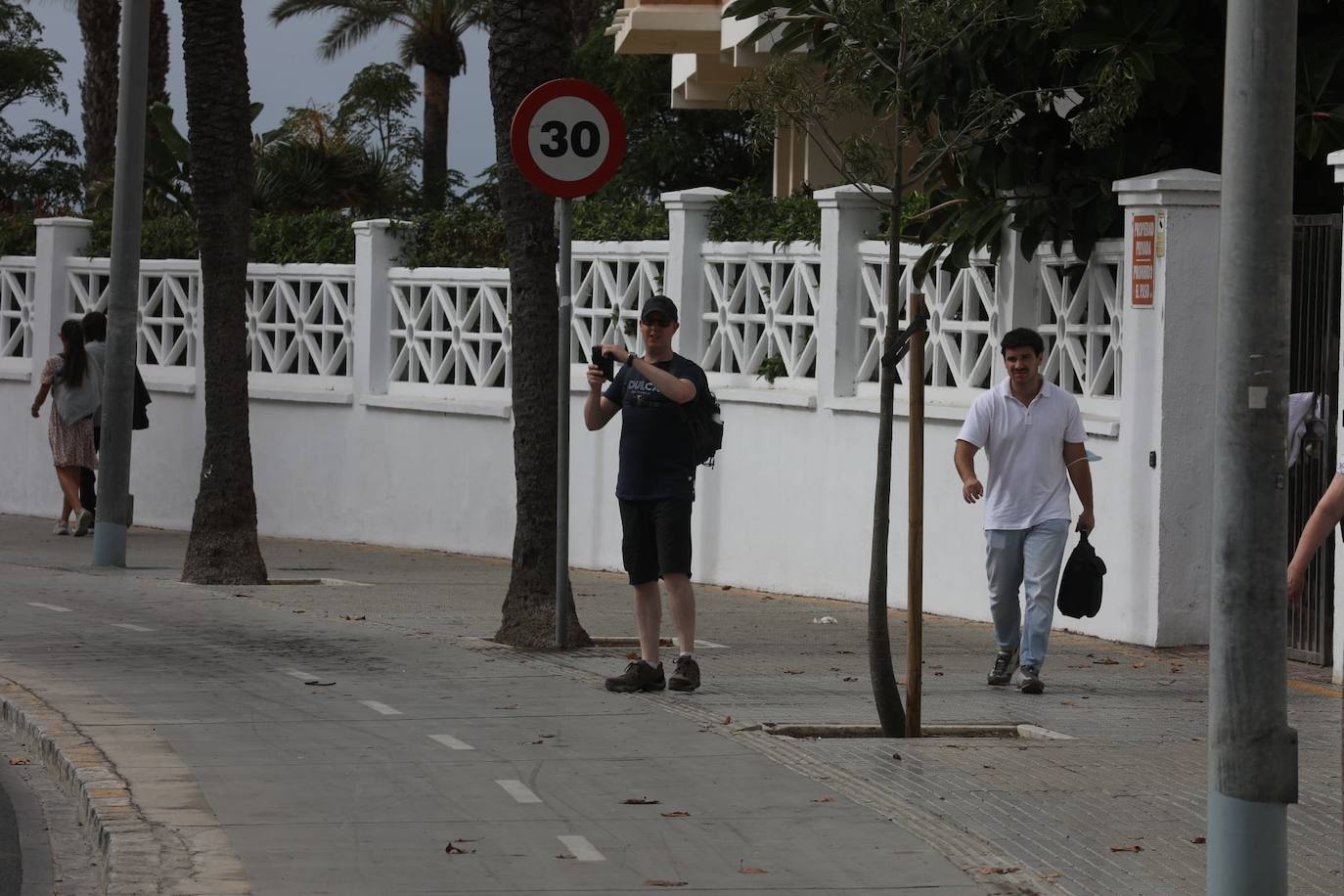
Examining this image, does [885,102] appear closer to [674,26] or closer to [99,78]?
[674,26]

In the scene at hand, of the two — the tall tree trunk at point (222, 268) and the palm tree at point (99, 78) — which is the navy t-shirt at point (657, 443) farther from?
the palm tree at point (99, 78)

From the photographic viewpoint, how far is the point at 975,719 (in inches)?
377

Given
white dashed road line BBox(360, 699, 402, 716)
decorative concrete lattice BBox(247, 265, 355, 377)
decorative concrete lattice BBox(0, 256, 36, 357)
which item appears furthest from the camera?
decorative concrete lattice BBox(0, 256, 36, 357)

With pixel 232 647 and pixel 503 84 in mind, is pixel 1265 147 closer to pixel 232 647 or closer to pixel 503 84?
pixel 503 84

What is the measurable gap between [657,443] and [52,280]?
43.3 feet

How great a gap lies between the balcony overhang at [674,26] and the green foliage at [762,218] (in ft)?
24.2

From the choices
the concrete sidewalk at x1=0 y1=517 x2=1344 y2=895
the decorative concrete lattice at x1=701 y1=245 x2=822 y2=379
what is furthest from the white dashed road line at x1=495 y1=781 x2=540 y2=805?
the decorative concrete lattice at x1=701 y1=245 x2=822 y2=379

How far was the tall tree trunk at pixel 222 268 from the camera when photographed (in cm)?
1495

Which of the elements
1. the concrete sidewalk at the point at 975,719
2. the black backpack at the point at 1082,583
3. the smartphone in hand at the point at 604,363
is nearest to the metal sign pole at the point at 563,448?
the concrete sidewalk at the point at 975,719

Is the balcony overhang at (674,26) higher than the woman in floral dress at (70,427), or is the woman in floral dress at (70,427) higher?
the balcony overhang at (674,26)

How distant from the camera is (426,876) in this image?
260 inches

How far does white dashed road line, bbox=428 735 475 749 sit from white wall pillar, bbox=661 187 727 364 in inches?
285

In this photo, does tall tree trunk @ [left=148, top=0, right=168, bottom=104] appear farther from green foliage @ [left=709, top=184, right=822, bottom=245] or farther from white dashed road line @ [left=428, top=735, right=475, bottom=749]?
white dashed road line @ [left=428, top=735, right=475, bottom=749]

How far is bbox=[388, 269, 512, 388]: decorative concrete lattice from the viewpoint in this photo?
17797mm
